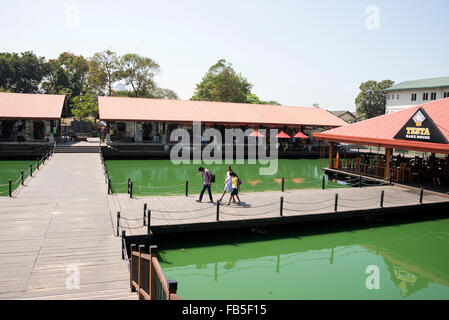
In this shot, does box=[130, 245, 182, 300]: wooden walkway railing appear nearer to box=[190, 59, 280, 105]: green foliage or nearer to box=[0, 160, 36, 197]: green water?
box=[0, 160, 36, 197]: green water

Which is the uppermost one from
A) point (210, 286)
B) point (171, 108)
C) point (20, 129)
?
point (171, 108)

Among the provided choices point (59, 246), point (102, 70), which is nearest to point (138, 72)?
point (102, 70)

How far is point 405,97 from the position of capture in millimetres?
59500

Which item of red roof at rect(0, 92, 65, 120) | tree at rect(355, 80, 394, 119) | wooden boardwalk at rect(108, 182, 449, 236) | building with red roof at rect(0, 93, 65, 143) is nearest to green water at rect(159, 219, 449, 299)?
wooden boardwalk at rect(108, 182, 449, 236)

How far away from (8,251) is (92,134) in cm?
4396

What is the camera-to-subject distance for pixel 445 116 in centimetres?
2173

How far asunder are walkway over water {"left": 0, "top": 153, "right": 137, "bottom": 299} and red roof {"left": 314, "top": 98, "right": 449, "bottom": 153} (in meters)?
16.7

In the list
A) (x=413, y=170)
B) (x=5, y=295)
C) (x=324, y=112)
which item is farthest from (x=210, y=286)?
(x=324, y=112)

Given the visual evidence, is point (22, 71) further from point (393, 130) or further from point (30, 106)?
point (393, 130)

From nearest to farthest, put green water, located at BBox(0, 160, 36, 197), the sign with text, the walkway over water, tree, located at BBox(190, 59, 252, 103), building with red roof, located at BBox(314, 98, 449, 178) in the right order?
the walkway over water, the sign with text, building with red roof, located at BBox(314, 98, 449, 178), green water, located at BBox(0, 160, 36, 197), tree, located at BBox(190, 59, 252, 103)

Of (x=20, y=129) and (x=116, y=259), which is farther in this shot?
(x=20, y=129)

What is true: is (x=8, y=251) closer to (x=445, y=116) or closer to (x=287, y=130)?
(x=445, y=116)

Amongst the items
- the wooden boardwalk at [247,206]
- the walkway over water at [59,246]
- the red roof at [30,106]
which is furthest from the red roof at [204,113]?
the wooden boardwalk at [247,206]

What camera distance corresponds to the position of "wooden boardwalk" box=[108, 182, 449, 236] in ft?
42.5
